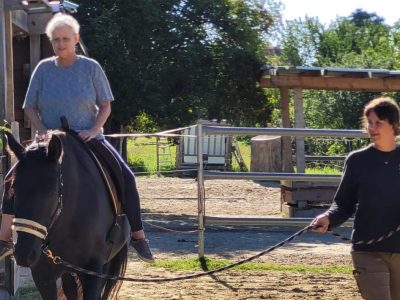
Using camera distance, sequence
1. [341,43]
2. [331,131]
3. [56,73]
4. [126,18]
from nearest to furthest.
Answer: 1. [56,73]
2. [331,131]
3. [126,18]
4. [341,43]

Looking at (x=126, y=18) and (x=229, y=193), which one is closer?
(x=126, y=18)

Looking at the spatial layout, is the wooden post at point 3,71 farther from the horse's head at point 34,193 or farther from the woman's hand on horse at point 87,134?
the horse's head at point 34,193

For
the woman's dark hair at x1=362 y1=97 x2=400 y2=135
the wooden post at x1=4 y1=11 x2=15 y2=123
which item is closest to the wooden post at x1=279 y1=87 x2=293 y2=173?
the wooden post at x1=4 y1=11 x2=15 y2=123

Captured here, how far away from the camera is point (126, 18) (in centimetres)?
1656

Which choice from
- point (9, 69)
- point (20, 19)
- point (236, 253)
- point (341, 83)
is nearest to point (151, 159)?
point (341, 83)

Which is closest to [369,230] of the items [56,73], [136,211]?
[136,211]

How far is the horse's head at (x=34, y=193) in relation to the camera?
180 inches

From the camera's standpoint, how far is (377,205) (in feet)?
16.9

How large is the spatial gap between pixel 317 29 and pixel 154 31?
25.5 m

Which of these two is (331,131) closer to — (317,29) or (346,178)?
(346,178)

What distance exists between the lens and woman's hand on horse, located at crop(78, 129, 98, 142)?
5546 millimetres

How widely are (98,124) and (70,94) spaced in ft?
0.83

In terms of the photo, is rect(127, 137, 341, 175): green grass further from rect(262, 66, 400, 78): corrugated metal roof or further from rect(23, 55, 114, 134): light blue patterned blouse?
rect(23, 55, 114, 134): light blue patterned blouse

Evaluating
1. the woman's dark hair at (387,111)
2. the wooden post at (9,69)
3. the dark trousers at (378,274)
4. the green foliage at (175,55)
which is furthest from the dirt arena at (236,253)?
the woman's dark hair at (387,111)
